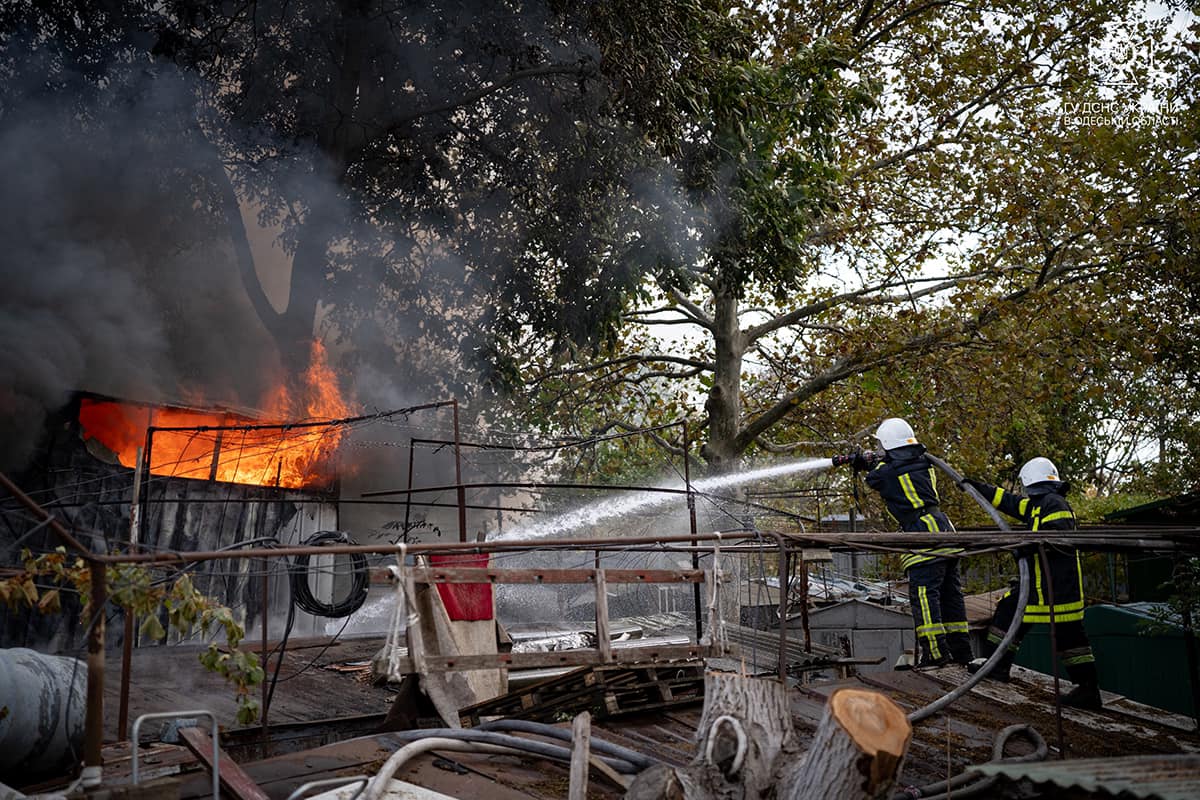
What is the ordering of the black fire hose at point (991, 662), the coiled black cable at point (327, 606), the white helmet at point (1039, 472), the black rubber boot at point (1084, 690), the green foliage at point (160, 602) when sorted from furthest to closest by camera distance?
1. the coiled black cable at point (327, 606)
2. the white helmet at point (1039, 472)
3. the black rubber boot at point (1084, 690)
4. the black fire hose at point (991, 662)
5. the green foliage at point (160, 602)

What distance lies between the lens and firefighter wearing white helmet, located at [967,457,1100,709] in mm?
7582

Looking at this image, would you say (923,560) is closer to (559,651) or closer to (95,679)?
(559,651)

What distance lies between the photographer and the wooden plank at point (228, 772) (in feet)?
14.2

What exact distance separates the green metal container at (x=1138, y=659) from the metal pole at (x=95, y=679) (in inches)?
368

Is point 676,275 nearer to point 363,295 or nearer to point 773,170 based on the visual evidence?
point 773,170

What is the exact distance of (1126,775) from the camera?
400cm

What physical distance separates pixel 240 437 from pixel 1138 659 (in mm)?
12808

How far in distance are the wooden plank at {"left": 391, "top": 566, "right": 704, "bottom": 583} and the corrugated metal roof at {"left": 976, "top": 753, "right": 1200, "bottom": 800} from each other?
A: 8.07ft

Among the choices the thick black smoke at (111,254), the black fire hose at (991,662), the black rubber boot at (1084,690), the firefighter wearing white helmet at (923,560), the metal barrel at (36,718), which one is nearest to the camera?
the black fire hose at (991,662)

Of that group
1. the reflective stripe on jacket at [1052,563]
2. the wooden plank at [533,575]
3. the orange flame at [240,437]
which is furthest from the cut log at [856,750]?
the orange flame at [240,437]

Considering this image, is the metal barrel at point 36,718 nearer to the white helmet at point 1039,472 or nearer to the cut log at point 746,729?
the cut log at point 746,729

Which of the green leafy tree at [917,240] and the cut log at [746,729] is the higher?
the green leafy tree at [917,240]

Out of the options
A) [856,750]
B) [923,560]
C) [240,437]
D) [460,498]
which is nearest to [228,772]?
[856,750]

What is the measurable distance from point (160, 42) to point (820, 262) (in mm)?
12244
